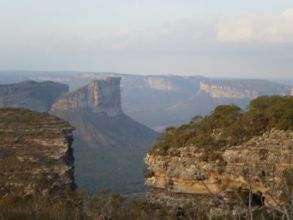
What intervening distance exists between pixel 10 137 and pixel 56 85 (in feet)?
354

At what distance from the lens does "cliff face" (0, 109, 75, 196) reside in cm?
4156

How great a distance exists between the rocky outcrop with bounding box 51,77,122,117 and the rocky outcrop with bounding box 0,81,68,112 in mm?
4251

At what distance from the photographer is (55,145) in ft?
152

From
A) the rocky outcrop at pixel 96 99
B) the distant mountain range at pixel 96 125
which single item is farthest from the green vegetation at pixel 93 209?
the rocky outcrop at pixel 96 99

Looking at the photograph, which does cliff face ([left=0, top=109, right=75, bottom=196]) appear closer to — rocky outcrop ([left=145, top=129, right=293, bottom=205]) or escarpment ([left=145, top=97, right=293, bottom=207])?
escarpment ([left=145, top=97, right=293, bottom=207])

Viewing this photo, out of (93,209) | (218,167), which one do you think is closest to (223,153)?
(218,167)

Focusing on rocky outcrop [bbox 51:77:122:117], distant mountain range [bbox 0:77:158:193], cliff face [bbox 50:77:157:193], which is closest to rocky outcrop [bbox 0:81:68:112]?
distant mountain range [bbox 0:77:158:193]

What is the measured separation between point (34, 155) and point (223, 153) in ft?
55.2

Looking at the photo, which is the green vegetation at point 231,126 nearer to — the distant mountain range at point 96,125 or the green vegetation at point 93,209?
the green vegetation at point 93,209

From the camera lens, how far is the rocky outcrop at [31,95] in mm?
135113

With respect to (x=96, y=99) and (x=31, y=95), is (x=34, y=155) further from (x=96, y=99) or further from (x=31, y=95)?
(x=96, y=99)

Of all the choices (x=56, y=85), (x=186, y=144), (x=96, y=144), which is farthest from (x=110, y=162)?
(x=186, y=144)

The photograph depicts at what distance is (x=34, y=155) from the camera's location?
4475 centimetres

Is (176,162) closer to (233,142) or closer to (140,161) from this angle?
(233,142)
